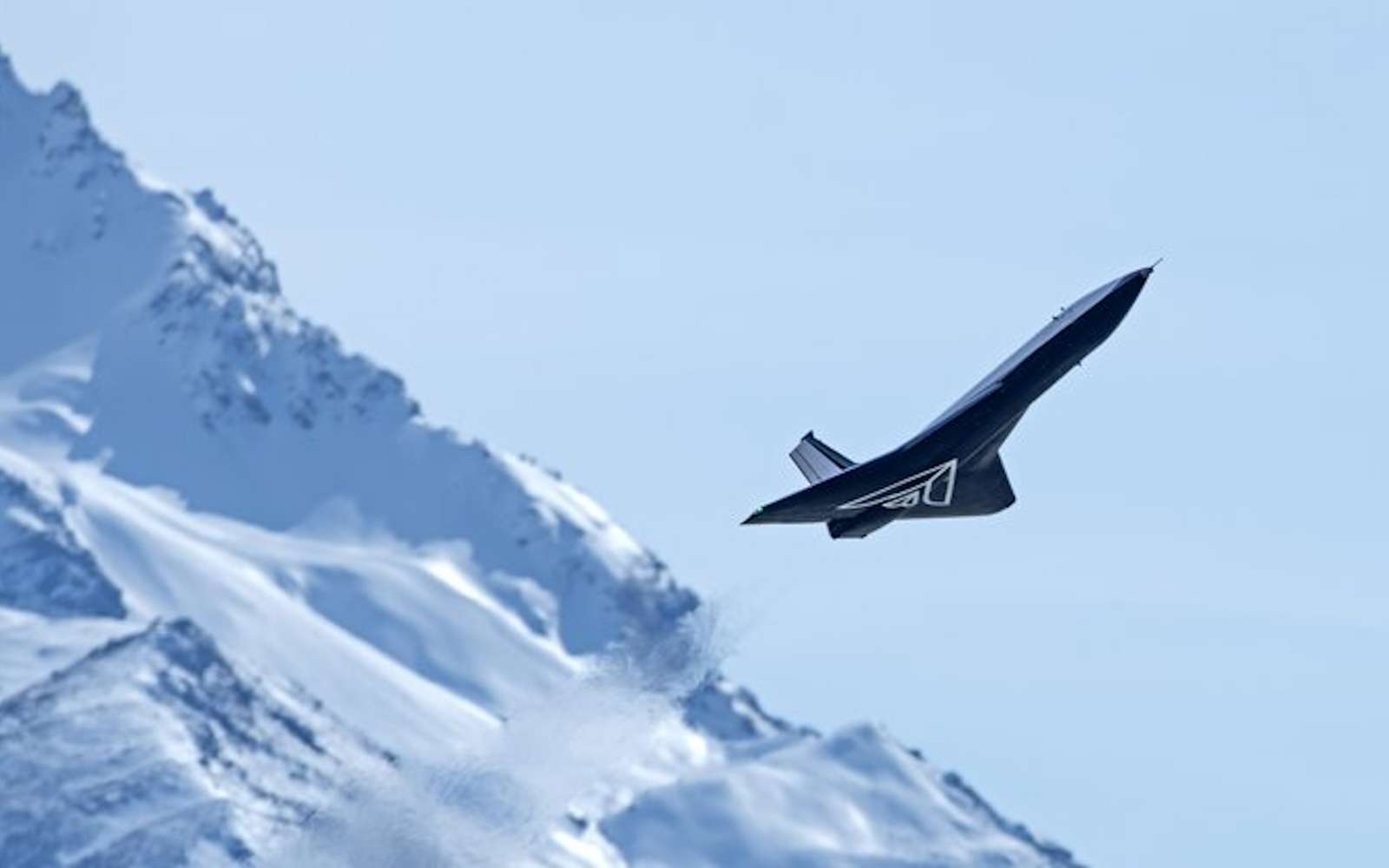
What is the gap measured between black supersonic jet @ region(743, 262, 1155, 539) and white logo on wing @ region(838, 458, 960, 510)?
0.03 metres

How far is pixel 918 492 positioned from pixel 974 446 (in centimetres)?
329

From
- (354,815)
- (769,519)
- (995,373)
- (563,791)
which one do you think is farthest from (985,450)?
(354,815)

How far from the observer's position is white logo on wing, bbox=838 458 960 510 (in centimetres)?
13962

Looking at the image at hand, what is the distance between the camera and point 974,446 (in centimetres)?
14350

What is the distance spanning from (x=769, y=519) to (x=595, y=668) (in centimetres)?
4022

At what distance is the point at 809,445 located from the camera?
150m

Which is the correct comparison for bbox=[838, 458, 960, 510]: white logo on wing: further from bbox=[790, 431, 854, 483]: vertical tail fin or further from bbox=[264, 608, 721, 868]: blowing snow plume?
bbox=[264, 608, 721, 868]: blowing snow plume

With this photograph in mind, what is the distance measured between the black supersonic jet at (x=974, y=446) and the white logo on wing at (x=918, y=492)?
3 centimetres

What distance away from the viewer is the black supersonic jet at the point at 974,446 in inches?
5512

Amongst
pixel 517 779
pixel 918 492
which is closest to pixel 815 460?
pixel 918 492

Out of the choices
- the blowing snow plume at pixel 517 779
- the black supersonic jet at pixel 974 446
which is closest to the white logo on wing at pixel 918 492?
the black supersonic jet at pixel 974 446

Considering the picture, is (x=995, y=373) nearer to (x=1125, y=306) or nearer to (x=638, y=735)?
(x=1125, y=306)

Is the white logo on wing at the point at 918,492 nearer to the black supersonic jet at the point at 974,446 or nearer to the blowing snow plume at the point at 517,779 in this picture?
the black supersonic jet at the point at 974,446

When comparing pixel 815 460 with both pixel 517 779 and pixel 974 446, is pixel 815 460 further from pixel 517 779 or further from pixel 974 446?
pixel 517 779
